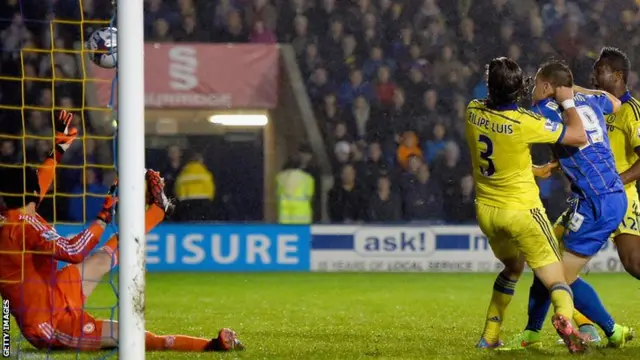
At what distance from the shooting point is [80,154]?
1425cm

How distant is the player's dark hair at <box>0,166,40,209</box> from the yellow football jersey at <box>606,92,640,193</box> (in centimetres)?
349

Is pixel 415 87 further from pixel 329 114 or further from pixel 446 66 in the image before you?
pixel 329 114

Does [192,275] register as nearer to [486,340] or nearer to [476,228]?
[476,228]

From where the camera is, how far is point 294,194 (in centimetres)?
1399

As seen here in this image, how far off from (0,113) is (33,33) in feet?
5.40

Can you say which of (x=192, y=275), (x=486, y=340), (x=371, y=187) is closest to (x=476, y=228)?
(x=371, y=187)

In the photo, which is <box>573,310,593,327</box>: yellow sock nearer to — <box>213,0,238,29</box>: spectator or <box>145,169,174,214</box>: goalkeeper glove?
<box>145,169,174,214</box>: goalkeeper glove

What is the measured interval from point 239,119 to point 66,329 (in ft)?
26.9

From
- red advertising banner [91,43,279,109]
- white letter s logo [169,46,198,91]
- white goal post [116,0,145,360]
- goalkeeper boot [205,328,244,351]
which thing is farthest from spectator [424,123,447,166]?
white goal post [116,0,145,360]

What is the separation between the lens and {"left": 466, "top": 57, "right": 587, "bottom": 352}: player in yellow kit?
6.21 m

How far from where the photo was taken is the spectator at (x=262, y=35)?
1520cm

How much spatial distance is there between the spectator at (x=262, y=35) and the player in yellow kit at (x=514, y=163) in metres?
8.97

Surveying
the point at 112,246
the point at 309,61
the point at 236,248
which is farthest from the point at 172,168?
the point at 112,246

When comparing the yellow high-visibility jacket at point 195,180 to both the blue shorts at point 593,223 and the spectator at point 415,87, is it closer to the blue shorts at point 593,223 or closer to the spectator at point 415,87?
the spectator at point 415,87
